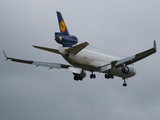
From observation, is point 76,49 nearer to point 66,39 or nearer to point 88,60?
point 66,39

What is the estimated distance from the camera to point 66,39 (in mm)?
33062

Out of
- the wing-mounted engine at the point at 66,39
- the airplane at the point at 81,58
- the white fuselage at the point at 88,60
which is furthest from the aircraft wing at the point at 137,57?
the wing-mounted engine at the point at 66,39

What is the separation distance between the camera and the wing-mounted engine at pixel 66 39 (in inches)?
1297

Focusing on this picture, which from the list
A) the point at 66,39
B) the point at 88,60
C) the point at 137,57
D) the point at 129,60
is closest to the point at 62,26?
the point at 66,39

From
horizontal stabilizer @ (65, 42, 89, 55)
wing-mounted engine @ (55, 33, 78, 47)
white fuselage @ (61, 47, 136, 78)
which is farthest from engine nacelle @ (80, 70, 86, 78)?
wing-mounted engine @ (55, 33, 78, 47)

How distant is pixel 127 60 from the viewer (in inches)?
1330

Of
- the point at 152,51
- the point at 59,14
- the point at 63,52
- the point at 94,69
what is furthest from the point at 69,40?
the point at 152,51

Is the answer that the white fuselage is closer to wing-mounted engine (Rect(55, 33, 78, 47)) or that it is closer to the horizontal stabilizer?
the horizontal stabilizer

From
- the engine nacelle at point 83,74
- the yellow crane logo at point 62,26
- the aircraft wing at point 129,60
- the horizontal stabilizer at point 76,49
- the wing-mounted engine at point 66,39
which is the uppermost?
the yellow crane logo at point 62,26

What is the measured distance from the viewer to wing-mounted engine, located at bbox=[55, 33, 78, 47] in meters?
32.9

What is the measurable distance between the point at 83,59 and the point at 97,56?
107 inches

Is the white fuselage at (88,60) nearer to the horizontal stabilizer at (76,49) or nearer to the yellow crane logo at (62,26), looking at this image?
the horizontal stabilizer at (76,49)

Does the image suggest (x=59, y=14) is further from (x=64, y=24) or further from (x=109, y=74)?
(x=109, y=74)

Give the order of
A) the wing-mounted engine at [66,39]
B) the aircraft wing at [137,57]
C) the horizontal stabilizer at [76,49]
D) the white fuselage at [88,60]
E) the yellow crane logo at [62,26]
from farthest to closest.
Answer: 1. the yellow crane logo at [62,26]
2. the white fuselage at [88,60]
3. the wing-mounted engine at [66,39]
4. the horizontal stabilizer at [76,49]
5. the aircraft wing at [137,57]
